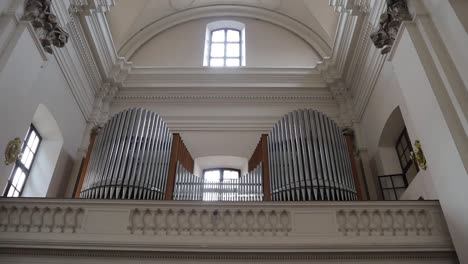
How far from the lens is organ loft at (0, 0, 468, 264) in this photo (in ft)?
18.0

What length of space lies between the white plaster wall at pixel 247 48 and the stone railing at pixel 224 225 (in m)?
5.47

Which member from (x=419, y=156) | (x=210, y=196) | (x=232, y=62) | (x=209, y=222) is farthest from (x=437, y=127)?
(x=232, y=62)

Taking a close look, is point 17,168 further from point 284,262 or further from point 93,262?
point 284,262

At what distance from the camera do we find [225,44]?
11336 millimetres

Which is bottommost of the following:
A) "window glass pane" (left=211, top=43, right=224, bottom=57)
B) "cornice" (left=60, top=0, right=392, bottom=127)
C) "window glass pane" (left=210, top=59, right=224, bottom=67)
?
"cornice" (left=60, top=0, right=392, bottom=127)

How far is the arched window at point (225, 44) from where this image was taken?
1089 centimetres

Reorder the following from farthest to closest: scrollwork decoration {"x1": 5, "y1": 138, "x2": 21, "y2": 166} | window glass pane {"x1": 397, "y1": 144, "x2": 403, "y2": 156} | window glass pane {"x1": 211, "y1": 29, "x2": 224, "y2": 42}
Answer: window glass pane {"x1": 211, "y1": 29, "x2": 224, "y2": 42} → window glass pane {"x1": 397, "y1": 144, "x2": 403, "y2": 156} → scrollwork decoration {"x1": 5, "y1": 138, "x2": 21, "y2": 166}

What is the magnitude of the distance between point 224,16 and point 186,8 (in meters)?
1.04

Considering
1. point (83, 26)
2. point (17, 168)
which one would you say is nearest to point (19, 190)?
point (17, 168)

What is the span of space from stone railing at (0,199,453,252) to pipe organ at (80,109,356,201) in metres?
0.95

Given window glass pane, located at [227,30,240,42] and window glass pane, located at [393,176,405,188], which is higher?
window glass pane, located at [227,30,240,42]

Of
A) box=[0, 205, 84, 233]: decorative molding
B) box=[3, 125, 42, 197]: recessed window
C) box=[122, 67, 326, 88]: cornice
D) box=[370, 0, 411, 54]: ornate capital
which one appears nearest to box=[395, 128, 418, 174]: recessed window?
box=[370, 0, 411, 54]: ornate capital

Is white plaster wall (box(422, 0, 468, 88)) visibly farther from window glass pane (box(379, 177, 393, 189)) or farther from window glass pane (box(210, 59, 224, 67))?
window glass pane (box(210, 59, 224, 67))

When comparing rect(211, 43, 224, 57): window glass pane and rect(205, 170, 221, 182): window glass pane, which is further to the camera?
rect(211, 43, 224, 57): window glass pane
